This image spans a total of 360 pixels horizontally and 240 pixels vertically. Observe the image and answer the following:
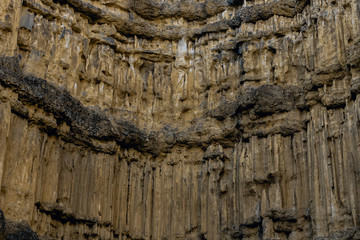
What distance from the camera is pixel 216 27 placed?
23.0 metres

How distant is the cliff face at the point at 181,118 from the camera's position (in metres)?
17.6

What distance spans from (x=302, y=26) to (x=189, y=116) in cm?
550

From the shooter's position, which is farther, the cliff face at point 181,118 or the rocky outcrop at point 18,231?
the cliff face at point 181,118

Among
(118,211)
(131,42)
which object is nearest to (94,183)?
(118,211)

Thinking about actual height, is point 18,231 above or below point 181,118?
below

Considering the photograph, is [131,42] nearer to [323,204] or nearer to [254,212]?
[254,212]

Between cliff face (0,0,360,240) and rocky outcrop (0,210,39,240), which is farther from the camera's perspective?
cliff face (0,0,360,240)

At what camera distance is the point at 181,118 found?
2277 cm

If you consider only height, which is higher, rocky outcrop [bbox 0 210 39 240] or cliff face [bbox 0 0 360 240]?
cliff face [bbox 0 0 360 240]

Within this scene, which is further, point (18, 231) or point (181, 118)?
point (181, 118)

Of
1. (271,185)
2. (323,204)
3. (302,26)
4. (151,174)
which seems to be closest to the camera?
(323,204)

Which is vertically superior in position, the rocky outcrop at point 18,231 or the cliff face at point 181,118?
the cliff face at point 181,118

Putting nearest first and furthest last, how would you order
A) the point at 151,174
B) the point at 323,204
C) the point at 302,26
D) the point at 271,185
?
1. the point at 323,204
2. the point at 271,185
3. the point at 302,26
4. the point at 151,174

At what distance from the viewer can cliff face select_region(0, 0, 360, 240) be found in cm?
1762
